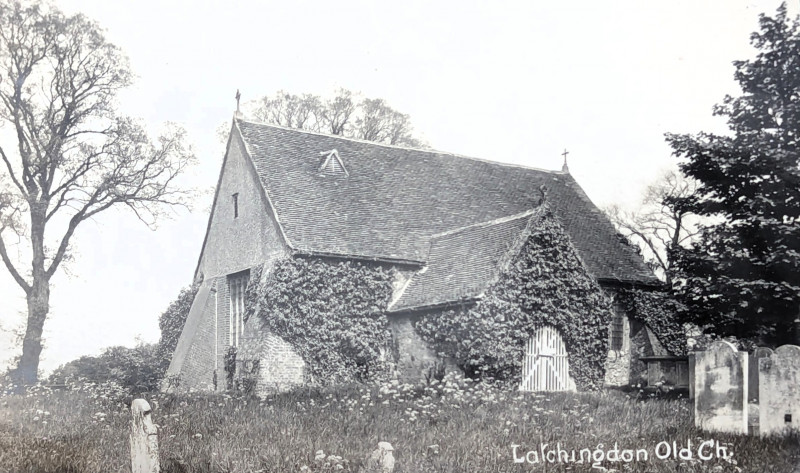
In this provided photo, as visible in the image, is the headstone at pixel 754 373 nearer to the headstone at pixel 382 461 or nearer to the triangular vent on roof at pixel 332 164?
the headstone at pixel 382 461

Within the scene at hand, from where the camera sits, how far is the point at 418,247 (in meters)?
25.4

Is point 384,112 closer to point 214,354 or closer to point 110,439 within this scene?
point 214,354

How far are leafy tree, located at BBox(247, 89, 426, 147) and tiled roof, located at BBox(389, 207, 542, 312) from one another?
53.2 feet

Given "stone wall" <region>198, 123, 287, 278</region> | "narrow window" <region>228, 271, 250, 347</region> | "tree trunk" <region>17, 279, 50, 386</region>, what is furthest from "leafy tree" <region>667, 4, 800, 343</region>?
"tree trunk" <region>17, 279, 50, 386</region>

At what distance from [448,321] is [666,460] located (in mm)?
11344

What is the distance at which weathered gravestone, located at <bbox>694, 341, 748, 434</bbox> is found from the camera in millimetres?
12523

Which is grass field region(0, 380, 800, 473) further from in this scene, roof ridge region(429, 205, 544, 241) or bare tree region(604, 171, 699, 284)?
bare tree region(604, 171, 699, 284)

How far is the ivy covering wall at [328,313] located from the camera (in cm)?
2209

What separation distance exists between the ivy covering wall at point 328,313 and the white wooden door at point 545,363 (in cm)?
458

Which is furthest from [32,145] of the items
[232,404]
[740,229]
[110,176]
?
[740,229]

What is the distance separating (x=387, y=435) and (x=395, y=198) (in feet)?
51.1

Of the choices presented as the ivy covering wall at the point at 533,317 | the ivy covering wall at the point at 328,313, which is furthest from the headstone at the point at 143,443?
the ivy covering wall at the point at 328,313

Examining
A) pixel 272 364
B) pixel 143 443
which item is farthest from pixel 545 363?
pixel 143 443

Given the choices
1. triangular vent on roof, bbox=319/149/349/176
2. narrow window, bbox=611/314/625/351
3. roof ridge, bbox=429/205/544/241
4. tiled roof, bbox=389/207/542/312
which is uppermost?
triangular vent on roof, bbox=319/149/349/176
